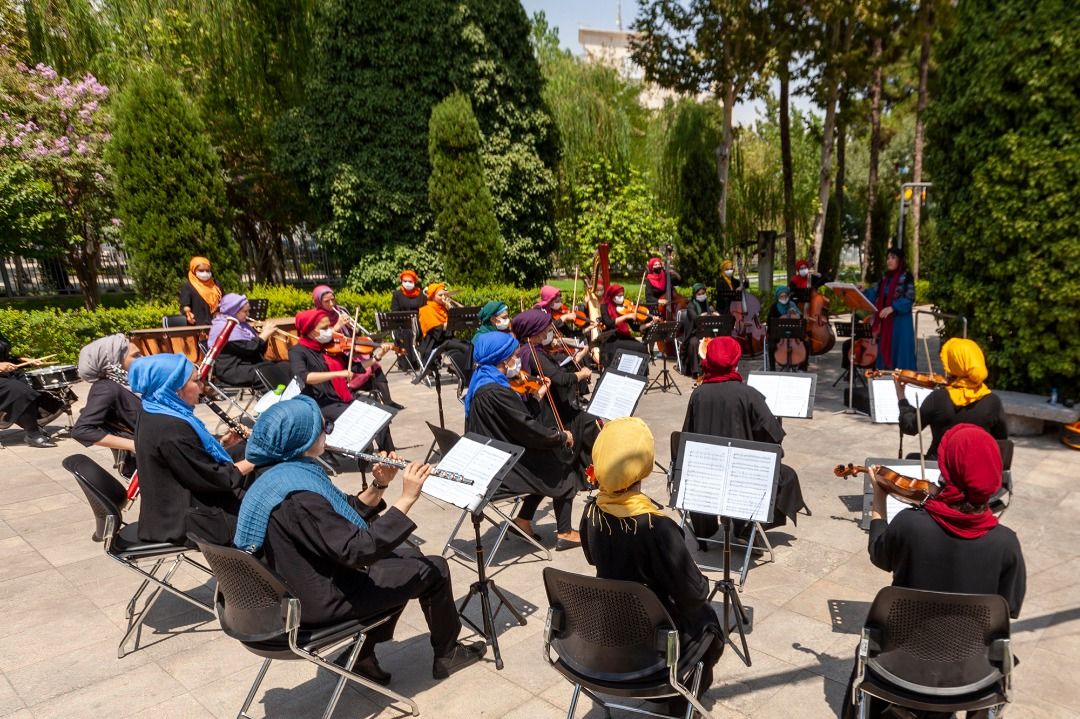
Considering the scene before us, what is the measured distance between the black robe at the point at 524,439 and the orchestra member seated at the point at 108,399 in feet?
9.11

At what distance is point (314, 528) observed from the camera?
10.2ft

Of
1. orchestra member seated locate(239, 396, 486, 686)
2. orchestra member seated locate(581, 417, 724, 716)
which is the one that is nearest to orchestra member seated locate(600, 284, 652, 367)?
orchestra member seated locate(239, 396, 486, 686)

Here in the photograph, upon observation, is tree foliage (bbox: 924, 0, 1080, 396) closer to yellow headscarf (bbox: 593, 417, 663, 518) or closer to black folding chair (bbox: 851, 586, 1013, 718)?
black folding chair (bbox: 851, 586, 1013, 718)

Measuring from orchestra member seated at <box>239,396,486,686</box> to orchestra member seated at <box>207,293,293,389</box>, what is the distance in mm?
5477

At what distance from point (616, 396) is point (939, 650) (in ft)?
10.9

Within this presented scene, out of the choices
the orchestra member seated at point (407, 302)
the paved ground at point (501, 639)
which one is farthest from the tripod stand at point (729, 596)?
the orchestra member seated at point (407, 302)

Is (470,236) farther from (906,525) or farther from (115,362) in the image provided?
(906,525)

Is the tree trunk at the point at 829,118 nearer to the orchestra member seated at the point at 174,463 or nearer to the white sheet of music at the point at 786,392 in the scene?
the white sheet of music at the point at 786,392

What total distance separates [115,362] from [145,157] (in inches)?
420

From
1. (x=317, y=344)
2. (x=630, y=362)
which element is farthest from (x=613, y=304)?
(x=317, y=344)

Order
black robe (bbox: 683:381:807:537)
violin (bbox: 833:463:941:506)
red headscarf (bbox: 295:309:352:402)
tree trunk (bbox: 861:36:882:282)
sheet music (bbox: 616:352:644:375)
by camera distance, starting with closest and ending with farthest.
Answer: violin (bbox: 833:463:941:506), black robe (bbox: 683:381:807:537), red headscarf (bbox: 295:309:352:402), sheet music (bbox: 616:352:644:375), tree trunk (bbox: 861:36:882:282)

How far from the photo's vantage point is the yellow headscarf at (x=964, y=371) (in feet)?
15.3

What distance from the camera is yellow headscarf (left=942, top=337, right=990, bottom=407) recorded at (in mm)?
4676

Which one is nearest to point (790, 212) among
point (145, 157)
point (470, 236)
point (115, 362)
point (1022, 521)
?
point (470, 236)
